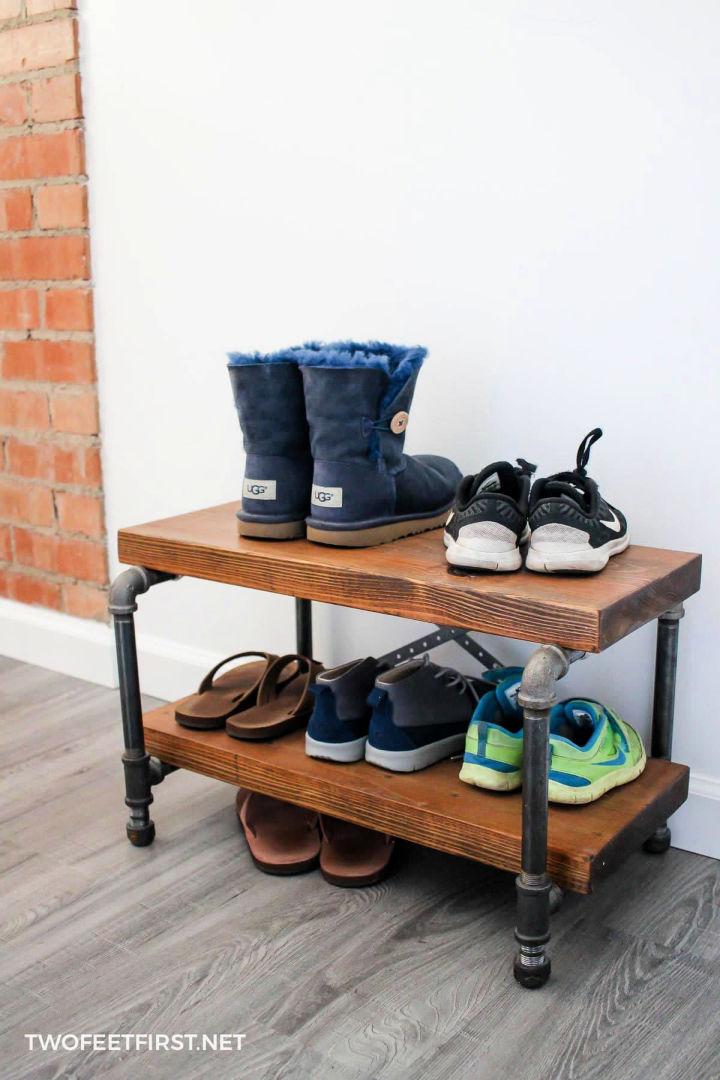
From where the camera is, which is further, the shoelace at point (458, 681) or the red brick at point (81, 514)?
the red brick at point (81, 514)

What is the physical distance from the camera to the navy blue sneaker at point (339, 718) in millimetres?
1425

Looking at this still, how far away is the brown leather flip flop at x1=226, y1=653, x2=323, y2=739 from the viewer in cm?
152

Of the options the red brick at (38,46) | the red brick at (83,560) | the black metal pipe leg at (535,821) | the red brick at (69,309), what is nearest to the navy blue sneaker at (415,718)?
the black metal pipe leg at (535,821)

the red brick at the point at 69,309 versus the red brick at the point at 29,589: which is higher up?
the red brick at the point at 69,309

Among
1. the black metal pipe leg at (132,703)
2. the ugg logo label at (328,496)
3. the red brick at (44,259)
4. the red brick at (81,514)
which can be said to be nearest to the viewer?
the ugg logo label at (328,496)

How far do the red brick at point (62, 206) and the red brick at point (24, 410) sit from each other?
339 mm

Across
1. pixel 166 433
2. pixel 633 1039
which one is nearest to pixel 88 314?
pixel 166 433

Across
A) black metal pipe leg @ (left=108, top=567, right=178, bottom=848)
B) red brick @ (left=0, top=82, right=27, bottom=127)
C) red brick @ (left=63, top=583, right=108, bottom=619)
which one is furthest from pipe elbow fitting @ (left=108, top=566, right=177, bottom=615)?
red brick @ (left=0, top=82, right=27, bottom=127)

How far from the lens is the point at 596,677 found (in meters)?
1.57

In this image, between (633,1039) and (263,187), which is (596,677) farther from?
(263,187)

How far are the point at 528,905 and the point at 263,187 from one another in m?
1.19

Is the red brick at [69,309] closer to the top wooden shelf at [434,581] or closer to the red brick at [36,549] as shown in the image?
the red brick at [36,549]

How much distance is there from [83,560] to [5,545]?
9.9 inches

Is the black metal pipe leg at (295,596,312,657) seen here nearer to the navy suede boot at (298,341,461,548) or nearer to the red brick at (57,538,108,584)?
the navy suede boot at (298,341,461,548)
